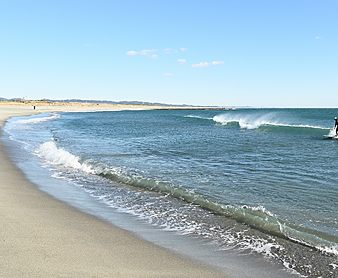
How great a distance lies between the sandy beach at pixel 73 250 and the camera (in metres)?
4.16

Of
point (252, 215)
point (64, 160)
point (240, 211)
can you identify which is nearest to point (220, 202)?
point (240, 211)

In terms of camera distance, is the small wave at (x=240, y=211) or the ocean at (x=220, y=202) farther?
the small wave at (x=240, y=211)

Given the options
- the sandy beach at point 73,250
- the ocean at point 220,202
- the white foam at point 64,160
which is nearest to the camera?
the sandy beach at point 73,250

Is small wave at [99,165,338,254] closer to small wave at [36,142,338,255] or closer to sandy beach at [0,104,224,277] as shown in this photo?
small wave at [36,142,338,255]

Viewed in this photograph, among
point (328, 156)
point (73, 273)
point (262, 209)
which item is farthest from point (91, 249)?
point (328, 156)

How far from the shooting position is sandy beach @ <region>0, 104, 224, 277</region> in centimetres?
416

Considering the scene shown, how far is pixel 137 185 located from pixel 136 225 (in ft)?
12.8

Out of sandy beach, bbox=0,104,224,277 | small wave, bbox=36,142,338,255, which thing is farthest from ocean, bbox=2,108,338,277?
sandy beach, bbox=0,104,224,277

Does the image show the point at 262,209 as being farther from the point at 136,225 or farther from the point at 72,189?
the point at 72,189

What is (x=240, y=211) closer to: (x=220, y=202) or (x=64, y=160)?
(x=220, y=202)

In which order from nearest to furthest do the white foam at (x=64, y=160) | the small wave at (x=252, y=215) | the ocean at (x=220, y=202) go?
the ocean at (x=220, y=202) < the small wave at (x=252, y=215) < the white foam at (x=64, y=160)

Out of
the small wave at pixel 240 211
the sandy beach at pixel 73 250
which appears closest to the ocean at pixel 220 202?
the small wave at pixel 240 211

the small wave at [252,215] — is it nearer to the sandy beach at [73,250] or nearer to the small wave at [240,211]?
the small wave at [240,211]

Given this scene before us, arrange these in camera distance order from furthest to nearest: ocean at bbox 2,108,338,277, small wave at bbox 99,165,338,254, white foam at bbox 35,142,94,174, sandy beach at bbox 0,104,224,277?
white foam at bbox 35,142,94,174 < small wave at bbox 99,165,338,254 < ocean at bbox 2,108,338,277 < sandy beach at bbox 0,104,224,277
